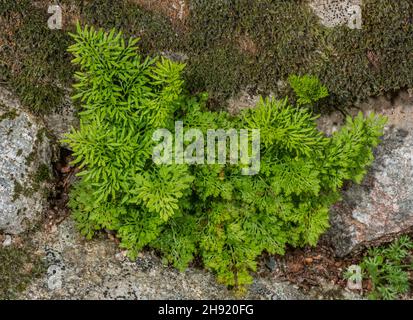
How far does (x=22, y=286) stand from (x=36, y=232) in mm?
490

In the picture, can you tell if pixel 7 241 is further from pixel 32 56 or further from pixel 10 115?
pixel 32 56

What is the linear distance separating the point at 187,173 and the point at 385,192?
1.98 m

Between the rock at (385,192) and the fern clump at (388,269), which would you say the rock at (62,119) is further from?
the fern clump at (388,269)

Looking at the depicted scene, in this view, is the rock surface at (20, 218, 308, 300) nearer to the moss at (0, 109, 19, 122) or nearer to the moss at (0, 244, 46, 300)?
the moss at (0, 244, 46, 300)

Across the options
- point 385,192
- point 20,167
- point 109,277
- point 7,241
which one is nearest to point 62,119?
point 20,167

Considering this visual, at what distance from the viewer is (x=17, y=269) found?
421cm

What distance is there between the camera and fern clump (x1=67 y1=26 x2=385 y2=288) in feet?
13.0

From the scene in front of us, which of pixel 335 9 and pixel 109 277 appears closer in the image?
pixel 109 277

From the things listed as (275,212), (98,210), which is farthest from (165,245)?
(275,212)

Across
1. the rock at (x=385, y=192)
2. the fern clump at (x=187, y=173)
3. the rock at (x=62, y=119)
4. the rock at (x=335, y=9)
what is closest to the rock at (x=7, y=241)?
the fern clump at (x=187, y=173)

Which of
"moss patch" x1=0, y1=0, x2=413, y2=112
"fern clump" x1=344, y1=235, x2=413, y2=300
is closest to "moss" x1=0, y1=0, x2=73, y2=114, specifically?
"moss patch" x1=0, y1=0, x2=413, y2=112

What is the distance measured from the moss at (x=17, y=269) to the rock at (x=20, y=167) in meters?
0.18

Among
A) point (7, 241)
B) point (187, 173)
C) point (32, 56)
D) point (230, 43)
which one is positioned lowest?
point (7, 241)

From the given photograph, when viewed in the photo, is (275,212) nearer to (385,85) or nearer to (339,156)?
(339,156)
